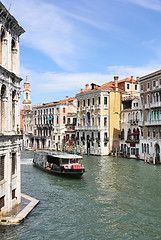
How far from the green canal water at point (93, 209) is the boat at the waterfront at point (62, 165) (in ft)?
2.60

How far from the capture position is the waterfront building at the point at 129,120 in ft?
133

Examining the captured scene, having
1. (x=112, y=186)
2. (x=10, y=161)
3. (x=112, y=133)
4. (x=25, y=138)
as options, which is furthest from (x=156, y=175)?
(x=25, y=138)

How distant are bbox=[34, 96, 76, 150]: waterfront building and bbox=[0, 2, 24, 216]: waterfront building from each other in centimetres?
4279

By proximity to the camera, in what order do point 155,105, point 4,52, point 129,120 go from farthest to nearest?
1. point 129,120
2. point 155,105
3. point 4,52

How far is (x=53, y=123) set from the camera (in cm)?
6081

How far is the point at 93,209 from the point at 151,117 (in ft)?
72.2

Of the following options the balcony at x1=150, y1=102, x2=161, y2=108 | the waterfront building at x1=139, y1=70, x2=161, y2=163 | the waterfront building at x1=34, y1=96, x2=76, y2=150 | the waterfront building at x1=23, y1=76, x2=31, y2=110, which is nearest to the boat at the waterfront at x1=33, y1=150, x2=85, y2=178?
the waterfront building at x1=139, y1=70, x2=161, y2=163

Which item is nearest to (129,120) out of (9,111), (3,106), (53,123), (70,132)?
(70,132)

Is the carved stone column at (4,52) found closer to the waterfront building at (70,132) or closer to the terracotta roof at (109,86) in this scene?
the terracotta roof at (109,86)

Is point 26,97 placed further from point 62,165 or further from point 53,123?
point 62,165

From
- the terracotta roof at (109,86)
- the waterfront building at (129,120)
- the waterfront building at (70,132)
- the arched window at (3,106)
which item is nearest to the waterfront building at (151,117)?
the waterfront building at (129,120)

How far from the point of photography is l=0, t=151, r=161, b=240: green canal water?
12.1m

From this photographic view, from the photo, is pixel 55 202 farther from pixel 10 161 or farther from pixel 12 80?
pixel 12 80

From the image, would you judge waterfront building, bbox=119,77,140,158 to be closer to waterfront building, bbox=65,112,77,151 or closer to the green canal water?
waterfront building, bbox=65,112,77,151
